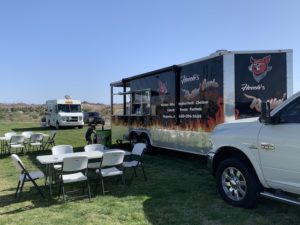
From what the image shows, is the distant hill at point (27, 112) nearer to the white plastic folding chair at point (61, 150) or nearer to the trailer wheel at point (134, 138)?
the trailer wheel at point (134, 138)

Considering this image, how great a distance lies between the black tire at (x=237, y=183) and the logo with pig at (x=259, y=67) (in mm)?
2893

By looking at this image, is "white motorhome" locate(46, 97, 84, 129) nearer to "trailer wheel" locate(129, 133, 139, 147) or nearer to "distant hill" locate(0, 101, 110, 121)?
"distant hill" locate(0, 101, 110, 121)

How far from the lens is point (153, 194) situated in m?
6.87

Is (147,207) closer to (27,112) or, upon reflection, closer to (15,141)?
(15,141)

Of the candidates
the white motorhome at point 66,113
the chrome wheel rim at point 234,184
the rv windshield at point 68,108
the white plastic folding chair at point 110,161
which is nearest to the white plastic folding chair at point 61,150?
the white plastic folding chair at point 110,161

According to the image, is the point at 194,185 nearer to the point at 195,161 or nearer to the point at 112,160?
the point at 112,160

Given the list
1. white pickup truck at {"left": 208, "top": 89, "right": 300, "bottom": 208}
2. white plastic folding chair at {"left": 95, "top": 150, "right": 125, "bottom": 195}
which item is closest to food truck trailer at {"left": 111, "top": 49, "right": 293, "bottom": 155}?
white pickup truck at {"left": 208, "top": 89, "right": 300, "bottom": 208}

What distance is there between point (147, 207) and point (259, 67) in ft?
13.9

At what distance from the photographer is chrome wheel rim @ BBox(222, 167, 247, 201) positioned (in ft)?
19.1

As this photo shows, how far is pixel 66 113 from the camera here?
3111 centimetres

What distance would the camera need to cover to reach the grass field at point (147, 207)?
537cm

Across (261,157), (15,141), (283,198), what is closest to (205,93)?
(261,157)

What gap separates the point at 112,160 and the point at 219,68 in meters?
3.35

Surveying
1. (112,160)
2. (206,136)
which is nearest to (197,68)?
(206,136)
